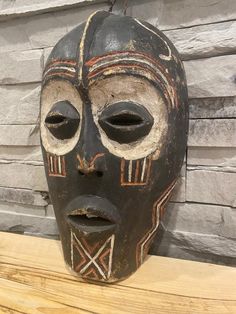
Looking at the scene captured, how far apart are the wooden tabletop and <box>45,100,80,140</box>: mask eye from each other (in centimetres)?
34

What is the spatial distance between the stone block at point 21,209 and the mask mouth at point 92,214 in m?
0.44

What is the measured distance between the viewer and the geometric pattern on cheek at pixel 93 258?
30.6 inches

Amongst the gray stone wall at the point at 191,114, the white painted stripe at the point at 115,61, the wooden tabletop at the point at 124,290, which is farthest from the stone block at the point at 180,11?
the wooden tabletop at the point at 124,290

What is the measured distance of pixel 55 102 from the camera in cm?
81

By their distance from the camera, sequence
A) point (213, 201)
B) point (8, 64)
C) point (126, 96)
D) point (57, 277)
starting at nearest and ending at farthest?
point (126, 96) → point (57, 277) → point (213, 201) → point (8, 64)

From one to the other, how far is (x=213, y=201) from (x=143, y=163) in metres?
0.32

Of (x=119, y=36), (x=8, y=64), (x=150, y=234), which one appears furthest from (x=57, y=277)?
(x=8, y=64)

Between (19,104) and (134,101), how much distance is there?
0.54 metres

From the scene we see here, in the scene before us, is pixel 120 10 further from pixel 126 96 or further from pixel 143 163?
pixel 143 163

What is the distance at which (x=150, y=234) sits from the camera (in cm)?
83

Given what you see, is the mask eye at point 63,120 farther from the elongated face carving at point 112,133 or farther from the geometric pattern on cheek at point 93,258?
the geometric pattern on cheek at point 93,258

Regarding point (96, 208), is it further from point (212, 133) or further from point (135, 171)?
point (212, 133)

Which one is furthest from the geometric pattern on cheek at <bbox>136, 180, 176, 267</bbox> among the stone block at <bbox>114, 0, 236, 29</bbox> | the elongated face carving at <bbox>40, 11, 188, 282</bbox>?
the stone block at <bbox>114, 0, 236, 29</bbox>

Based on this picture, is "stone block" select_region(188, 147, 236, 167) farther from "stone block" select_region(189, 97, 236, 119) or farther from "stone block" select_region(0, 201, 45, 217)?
"stone block" select_region(0, 201, 45, 217)
